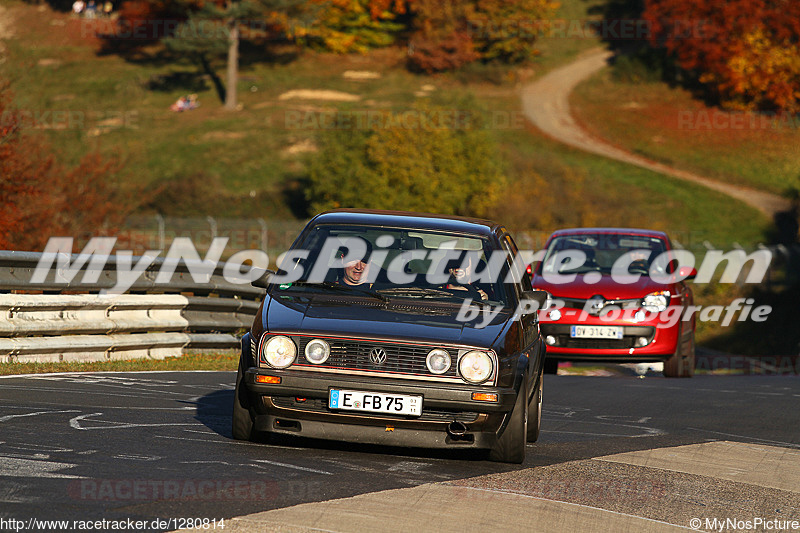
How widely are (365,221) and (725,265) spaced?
104ft

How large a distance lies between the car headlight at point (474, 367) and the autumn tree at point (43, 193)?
35.0ft

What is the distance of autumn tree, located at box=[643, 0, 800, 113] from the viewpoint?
6588 centimetres

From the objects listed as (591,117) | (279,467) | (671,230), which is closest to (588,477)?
(279,467)

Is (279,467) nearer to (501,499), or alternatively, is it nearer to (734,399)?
Result: (501,499)

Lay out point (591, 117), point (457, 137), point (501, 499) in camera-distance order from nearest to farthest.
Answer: point (501, 499) < point (457, 137) < point (591, 117)

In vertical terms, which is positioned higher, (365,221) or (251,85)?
(365,221)

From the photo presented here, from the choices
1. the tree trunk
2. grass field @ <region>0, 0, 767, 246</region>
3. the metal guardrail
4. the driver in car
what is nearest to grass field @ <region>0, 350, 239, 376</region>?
the metal guardrail

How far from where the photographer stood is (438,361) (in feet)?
22.5

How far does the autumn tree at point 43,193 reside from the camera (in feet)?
56.6

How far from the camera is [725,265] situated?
124ft

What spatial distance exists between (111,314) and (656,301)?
6874 millimetres

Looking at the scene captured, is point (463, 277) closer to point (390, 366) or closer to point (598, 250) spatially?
point (390, 366)

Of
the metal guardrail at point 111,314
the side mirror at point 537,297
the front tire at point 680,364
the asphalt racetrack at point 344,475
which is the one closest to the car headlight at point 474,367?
the asphalt racetrack at point 344,475

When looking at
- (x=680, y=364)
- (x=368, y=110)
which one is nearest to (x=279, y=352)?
(x=680, y=364)
